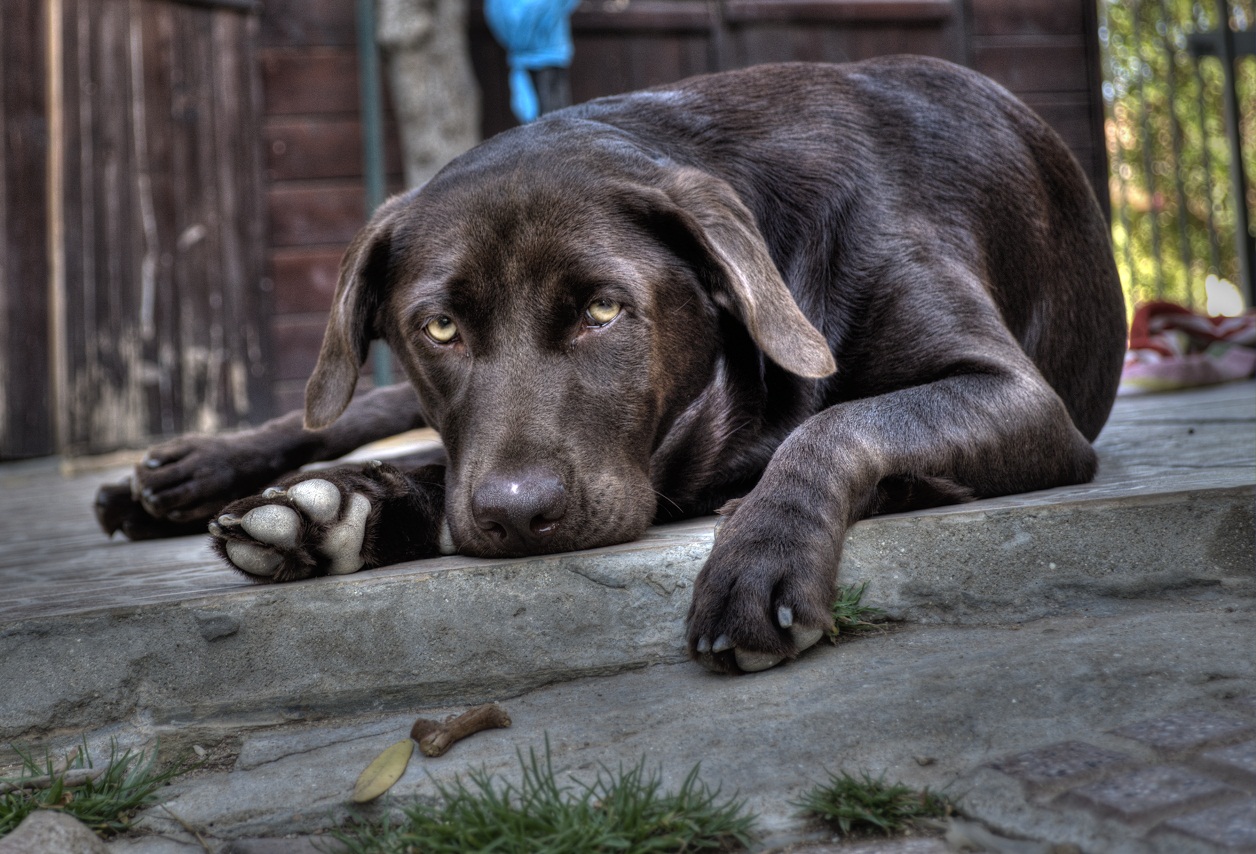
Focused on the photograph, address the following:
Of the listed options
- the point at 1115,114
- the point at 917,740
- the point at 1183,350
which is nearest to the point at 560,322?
the point at 917,740

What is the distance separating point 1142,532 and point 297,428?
232cm

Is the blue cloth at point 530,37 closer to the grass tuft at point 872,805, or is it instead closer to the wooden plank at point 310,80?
the wooden plank at point 310,80

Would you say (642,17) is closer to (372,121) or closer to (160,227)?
(372,121)

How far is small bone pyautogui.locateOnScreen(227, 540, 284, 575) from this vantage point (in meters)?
2.09

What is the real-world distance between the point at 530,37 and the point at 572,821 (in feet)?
19.5

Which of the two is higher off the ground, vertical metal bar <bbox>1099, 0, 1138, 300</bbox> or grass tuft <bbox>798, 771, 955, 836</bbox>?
vertical metal bar <bbox>1099, 0, 1138, 300</bbox>

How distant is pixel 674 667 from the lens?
193cm

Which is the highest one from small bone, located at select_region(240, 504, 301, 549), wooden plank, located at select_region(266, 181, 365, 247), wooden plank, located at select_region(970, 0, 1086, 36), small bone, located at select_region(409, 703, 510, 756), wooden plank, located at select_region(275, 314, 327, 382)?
wooden plank, located at select_region(970, 0, 1086, 36)

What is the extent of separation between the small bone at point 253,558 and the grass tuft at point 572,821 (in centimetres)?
68

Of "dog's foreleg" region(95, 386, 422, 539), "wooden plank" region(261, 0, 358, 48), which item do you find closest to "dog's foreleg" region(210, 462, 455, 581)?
"dog's foreleg" region(95, 386, 422, 539)

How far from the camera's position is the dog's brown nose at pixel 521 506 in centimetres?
204

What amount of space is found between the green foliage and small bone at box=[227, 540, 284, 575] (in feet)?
23.2

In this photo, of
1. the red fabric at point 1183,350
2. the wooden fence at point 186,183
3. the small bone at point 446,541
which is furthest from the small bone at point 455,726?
the wooden fence at point 186,183

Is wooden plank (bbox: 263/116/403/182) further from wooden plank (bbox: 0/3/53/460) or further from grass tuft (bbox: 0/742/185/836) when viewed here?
grass tuft (bbox: 0/742/185/836)
